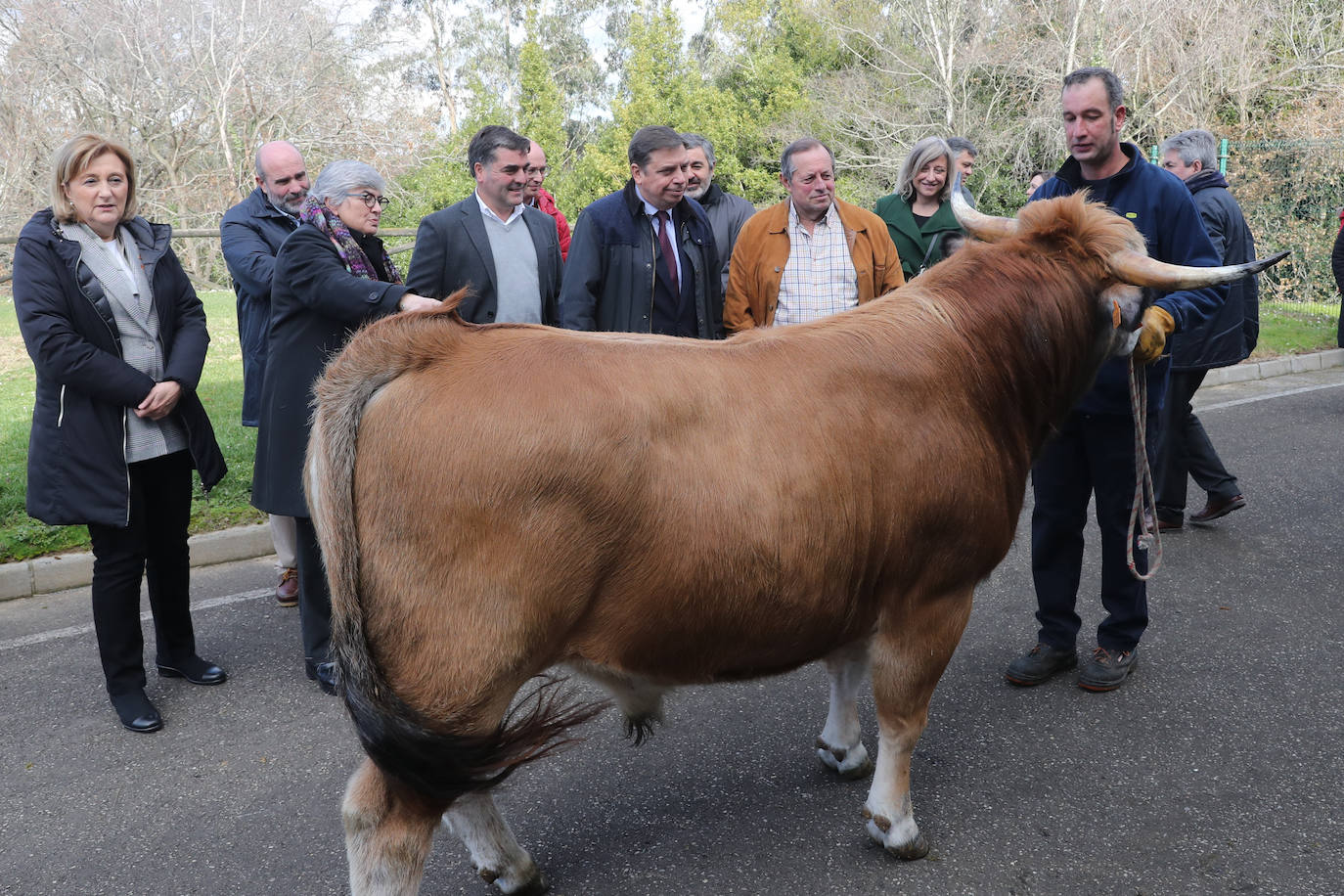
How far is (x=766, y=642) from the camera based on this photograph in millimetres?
2477

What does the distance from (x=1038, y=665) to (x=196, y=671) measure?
361 centimetres

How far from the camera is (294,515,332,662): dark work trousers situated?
13.0 feet

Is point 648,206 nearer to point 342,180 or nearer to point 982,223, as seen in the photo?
point 342,180

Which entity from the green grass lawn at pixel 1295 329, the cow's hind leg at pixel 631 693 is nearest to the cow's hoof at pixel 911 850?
the cow's hind leg at pixel 631 693

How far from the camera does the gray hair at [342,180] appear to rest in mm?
3807

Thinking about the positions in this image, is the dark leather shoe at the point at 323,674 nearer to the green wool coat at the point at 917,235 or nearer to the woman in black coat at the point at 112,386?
the woman in black coat at the point at 112,386

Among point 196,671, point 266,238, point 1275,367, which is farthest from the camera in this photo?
point 1275,367

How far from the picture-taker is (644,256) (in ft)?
15.0

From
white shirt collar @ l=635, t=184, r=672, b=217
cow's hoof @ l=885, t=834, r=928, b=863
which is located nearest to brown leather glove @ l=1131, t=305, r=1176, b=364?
cow's hoof @ l=885, t=834, r=928, b=863

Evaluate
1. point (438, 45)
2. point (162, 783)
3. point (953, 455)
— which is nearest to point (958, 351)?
point (953, 455)

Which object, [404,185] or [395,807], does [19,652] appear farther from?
[404,185]

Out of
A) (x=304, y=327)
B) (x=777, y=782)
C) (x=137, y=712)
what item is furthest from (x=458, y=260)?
(x=777, y=782)

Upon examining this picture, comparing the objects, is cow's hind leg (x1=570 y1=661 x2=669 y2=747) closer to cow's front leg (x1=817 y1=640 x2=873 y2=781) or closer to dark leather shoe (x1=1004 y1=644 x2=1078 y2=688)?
cow's front leg (x1=817 y1=640 x2=873 y2=781)

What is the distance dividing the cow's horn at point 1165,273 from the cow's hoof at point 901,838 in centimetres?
176
